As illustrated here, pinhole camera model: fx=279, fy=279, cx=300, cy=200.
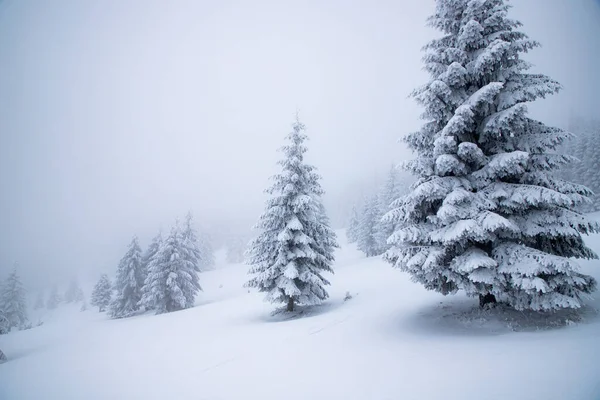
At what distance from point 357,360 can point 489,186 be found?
6524mm

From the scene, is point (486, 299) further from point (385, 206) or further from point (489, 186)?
point (385, 206)

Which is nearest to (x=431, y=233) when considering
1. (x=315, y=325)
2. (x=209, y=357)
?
(x=315, y=325)

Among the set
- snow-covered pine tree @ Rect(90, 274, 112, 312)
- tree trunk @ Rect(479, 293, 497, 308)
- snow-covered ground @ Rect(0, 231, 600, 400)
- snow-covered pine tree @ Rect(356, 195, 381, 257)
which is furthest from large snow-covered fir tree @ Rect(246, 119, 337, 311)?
snow-covered pine tree @ Rect(90, 274, 112, 312)

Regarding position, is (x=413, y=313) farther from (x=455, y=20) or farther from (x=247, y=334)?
(x=455, y=20)

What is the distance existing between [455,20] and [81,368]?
19445 millimetres

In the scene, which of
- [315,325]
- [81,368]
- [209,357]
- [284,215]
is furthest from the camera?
[284,215]

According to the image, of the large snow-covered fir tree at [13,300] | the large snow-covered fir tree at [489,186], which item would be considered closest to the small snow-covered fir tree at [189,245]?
the large snow-covered fir tree at [489,186]

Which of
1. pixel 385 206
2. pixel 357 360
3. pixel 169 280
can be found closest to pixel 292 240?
pixel 357 360

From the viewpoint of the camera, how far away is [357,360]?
766cm

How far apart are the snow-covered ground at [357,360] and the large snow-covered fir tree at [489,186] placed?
1164mm

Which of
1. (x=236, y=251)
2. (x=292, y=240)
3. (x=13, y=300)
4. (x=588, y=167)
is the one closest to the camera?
(x=292, y=240)

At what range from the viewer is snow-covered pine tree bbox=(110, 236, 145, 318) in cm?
3428

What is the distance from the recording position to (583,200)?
7.68 metres

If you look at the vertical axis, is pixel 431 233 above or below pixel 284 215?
below
